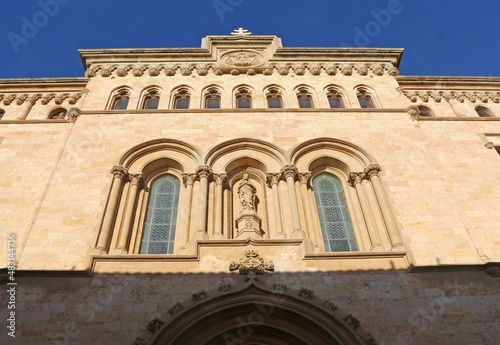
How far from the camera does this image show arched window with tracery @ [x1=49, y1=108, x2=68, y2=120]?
14.9m

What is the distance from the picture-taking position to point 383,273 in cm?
934

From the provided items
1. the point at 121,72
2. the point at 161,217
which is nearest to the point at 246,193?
the point at 161,217

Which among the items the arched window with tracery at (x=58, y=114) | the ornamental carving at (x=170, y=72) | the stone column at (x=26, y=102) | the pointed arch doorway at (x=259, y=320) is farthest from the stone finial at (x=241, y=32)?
the pointed arch doorway at (x=259, y=320)

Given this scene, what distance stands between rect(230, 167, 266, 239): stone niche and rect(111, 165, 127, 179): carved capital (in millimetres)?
3071

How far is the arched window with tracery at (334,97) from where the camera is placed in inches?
592

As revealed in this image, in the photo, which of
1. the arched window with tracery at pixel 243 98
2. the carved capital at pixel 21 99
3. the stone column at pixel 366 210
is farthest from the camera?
the carved capital at pixel 21 99

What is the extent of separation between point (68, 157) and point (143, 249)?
12.3 ft

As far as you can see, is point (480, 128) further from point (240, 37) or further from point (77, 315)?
point (77, 315)

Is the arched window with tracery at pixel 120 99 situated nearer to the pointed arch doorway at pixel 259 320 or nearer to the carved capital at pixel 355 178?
the carved capital at pixel 355 178

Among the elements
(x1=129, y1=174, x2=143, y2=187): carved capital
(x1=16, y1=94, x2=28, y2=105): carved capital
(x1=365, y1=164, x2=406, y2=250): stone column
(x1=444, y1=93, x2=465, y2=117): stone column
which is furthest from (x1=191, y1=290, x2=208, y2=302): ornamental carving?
(x1=444, y1=93, x2=465, y2=117): stone column

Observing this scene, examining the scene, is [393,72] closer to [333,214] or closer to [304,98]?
[304,98]

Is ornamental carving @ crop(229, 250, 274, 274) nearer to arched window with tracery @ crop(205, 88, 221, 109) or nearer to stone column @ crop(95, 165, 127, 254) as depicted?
stone column @ crop(95, 165, 127, 254)

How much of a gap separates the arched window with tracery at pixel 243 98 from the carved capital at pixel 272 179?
3960 mm

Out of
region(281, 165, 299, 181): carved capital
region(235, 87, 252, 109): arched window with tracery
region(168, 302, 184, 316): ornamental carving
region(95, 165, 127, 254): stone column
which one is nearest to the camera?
region(168, 302, 184, 316): ornamental carving
